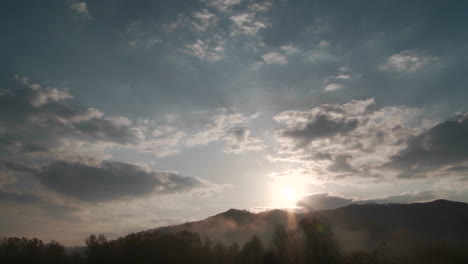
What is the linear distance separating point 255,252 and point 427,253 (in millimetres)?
65555

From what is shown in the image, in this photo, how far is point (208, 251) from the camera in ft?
481

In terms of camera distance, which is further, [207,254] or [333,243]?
[207,254]

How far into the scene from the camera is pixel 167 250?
132 m

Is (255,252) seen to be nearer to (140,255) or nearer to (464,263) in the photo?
(140,255)

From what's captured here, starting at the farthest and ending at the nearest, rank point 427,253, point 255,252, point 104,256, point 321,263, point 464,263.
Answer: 1. point 255,252
2. point 104,256
3. point 321,263
4. point 427,253
5. point 464,263

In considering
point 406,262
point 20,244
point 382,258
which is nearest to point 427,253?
point 406,262

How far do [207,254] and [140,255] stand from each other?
30160 millimetres

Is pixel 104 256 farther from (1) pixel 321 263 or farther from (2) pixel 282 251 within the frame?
(1) pixel 321 263

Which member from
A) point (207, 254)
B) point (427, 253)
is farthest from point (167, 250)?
point (427, 253)

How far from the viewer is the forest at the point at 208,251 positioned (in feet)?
354

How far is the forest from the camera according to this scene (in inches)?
4247

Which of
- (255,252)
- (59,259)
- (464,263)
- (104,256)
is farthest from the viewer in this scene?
(255,252)

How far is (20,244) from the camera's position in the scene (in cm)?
13438

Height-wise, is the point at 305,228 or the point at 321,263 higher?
the point at 305,228
